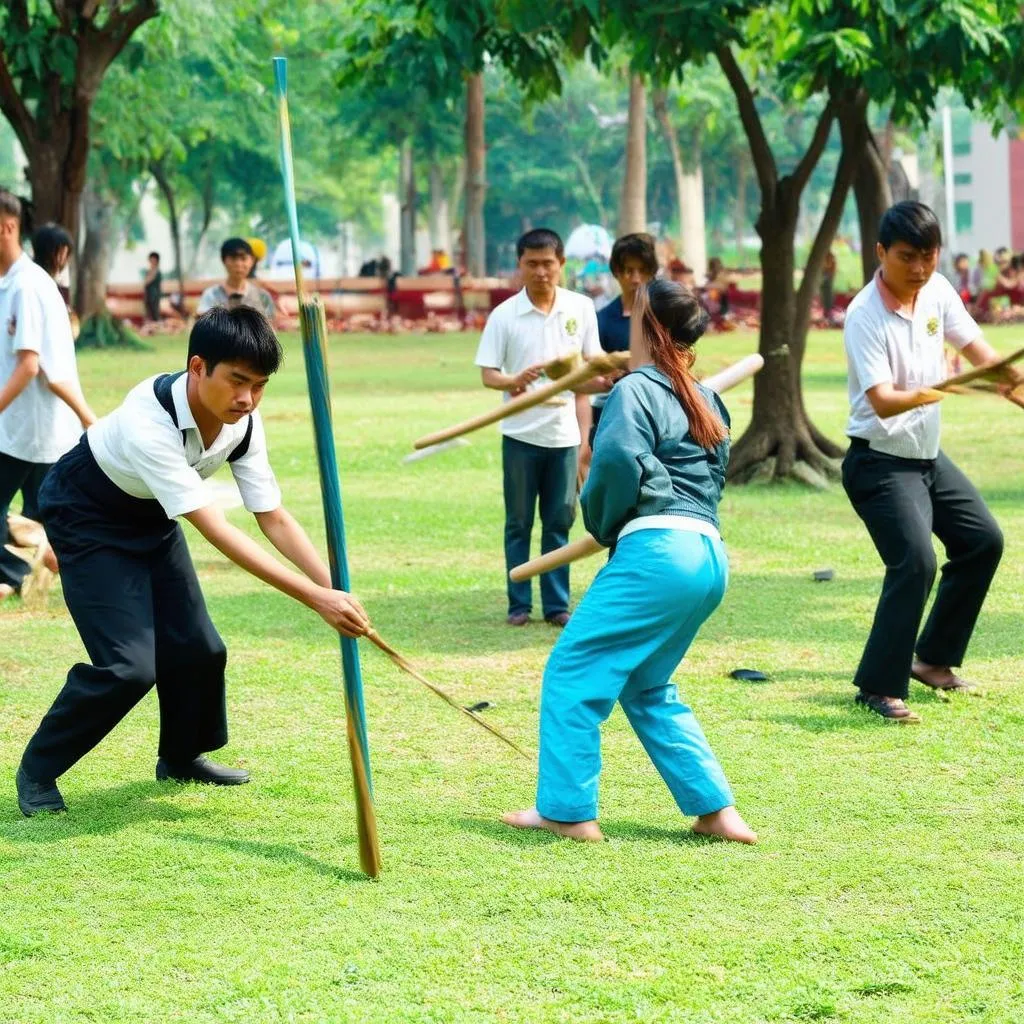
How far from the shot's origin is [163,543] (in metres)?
5.25

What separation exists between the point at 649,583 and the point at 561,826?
711 millimetres

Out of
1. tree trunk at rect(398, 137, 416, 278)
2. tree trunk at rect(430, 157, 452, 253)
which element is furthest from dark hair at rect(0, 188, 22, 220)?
tree trunk at rect(430, 157, 452, 253)

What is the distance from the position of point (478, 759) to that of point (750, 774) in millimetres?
881

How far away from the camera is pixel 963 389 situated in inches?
223

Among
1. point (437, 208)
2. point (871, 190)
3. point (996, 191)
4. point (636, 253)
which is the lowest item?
point (636, 253)

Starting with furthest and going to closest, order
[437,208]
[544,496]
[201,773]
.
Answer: [437,208] < [544,496] < [201,773]

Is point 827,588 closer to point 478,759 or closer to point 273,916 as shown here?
point 478,759

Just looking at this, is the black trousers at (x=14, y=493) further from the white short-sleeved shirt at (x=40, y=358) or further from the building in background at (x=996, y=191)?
the building in background at (x=996, y=191)

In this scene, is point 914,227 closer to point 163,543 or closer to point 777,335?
point 163,543

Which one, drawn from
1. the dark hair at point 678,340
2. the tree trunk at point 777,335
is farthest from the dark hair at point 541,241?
the tree trunk at point 777,335

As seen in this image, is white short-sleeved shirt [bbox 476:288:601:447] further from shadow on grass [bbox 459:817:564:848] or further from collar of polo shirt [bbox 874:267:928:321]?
shadow on grass [bbox 459:817:564:848]

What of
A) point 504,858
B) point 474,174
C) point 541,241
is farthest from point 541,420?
point 474,174

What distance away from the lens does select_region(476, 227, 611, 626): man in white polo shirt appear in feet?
26.3

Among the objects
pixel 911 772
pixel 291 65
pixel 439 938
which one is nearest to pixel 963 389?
pixel 911 772
